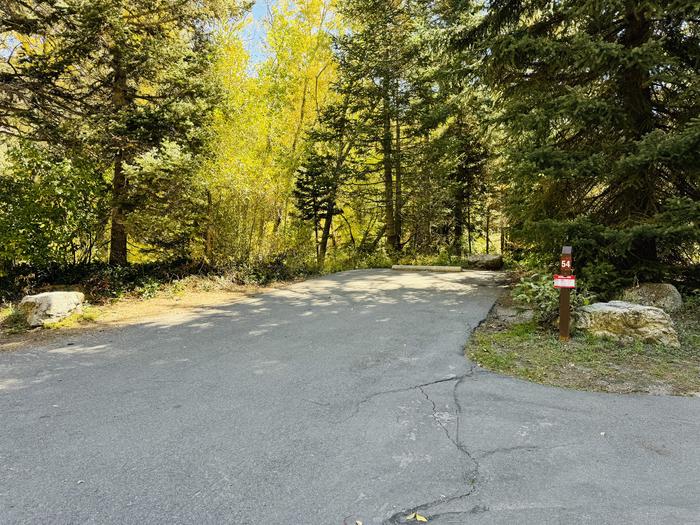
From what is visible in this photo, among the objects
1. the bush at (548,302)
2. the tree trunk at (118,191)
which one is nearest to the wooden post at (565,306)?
the bush at (548,302)

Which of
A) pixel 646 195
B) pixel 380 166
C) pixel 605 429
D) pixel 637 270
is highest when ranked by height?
pixel 380 166

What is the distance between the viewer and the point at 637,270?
6402 mm

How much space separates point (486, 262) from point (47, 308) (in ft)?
37.8

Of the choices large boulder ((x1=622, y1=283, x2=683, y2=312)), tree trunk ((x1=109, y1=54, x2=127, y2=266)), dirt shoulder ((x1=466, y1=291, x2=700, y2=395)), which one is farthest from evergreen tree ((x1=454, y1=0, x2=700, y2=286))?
tree trunk ((x1=109, y1=54, x2=127, y2=266))

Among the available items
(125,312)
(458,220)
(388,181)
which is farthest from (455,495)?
(458,220)

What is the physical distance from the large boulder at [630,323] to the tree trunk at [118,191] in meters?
8.95

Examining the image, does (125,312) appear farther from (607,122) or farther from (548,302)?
(607,122)

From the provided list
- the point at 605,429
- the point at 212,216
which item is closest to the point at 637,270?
the point at 605,429

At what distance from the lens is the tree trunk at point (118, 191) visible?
9125 millimetres

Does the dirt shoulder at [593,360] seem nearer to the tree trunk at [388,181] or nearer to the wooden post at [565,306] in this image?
the wooden post at [565,306]

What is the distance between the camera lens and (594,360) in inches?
169

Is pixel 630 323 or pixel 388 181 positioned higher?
pixel 388 181

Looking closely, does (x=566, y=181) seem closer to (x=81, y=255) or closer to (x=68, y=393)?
(x=68, y=393)

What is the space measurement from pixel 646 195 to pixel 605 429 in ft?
16.5
